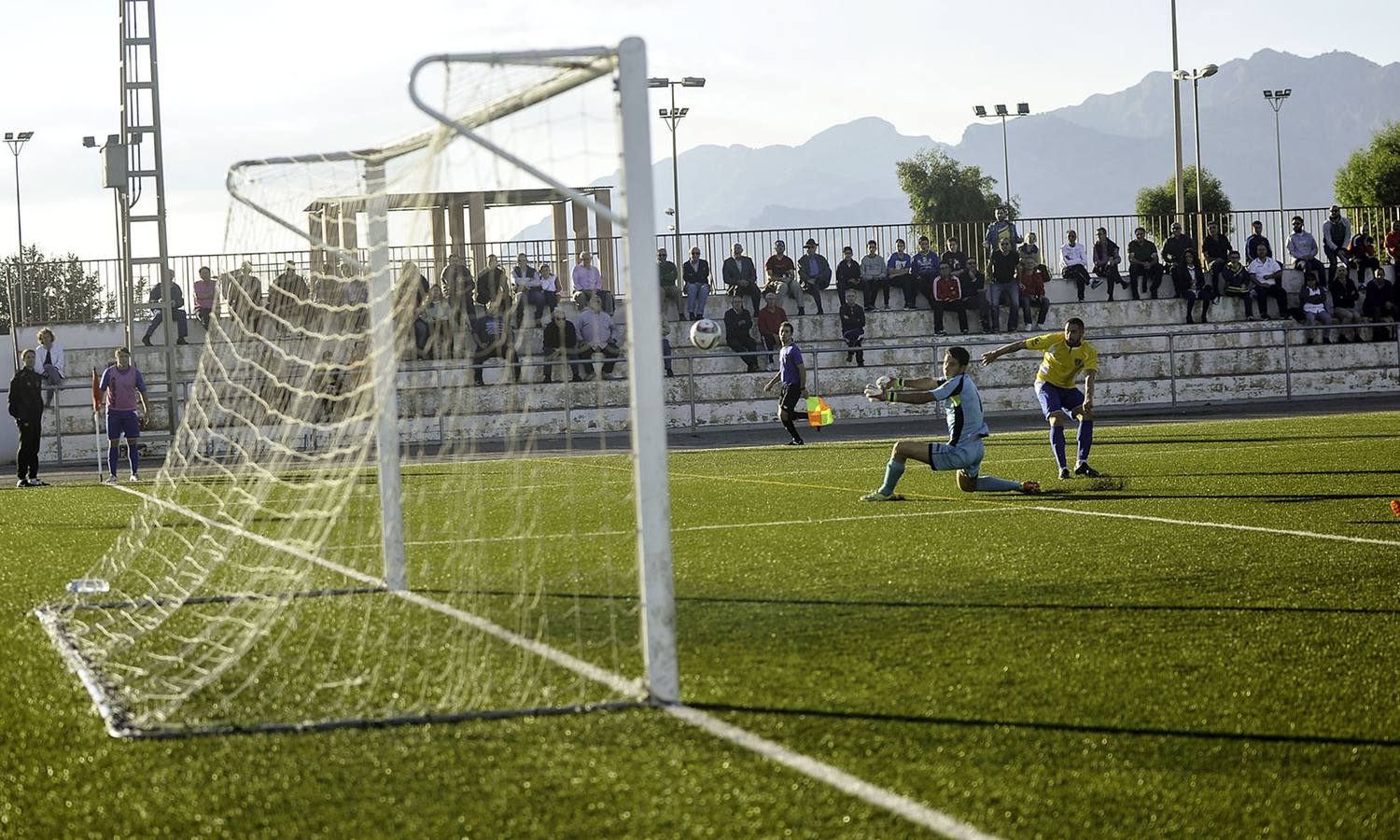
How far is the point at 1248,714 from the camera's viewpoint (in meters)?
4.98

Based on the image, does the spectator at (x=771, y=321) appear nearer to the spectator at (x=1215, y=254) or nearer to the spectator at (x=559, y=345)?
the spectator at (x=559, y=345)

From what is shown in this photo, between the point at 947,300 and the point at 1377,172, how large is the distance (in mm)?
40396

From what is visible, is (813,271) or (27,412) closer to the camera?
(27,412)

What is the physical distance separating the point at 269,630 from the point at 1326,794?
4.84m

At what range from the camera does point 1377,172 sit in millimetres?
62438

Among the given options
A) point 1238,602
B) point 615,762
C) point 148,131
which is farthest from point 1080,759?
point 148,131

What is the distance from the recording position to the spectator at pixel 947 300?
30125 millimetres

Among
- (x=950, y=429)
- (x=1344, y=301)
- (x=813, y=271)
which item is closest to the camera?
(x=950, y=429)

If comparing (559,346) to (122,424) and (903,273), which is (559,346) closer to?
(122,424)

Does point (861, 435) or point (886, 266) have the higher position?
point (886, 266)

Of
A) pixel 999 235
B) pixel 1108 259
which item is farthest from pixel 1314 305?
pixel 999 235

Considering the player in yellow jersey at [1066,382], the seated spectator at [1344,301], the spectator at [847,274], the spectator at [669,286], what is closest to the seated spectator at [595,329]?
the player in yellow jersey at [1066,382]

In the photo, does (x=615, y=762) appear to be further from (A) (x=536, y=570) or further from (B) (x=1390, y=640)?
(A) (x=536, y=570)

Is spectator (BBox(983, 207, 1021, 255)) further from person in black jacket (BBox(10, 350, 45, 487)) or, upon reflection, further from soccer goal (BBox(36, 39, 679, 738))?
person in black jacket (BBox(10, 350, 45, 487))
